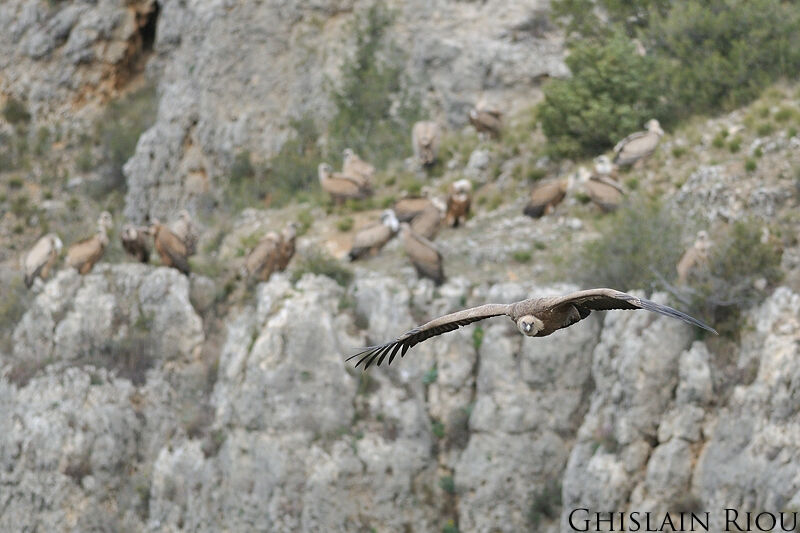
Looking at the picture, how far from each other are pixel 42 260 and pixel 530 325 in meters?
15.2

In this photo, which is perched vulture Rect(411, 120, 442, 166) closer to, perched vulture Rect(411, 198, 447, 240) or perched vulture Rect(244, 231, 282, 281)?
perched vulture Rect(411, 198, 447, 240)

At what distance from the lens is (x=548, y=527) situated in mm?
19062

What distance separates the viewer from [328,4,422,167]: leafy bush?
30.7 metres

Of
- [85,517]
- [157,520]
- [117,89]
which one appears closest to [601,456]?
[157,520]

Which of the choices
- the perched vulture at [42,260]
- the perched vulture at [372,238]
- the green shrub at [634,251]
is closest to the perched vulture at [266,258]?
the perched vulture at [372,238]

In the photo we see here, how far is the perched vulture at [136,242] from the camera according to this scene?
2427 cm

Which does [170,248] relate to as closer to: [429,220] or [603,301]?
[429,220]

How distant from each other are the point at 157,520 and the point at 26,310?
18.5 ft

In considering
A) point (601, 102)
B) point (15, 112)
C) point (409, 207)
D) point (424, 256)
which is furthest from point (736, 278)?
point (15, 112)

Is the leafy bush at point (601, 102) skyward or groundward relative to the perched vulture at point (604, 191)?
groundward

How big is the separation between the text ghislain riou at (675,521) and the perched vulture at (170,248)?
9.88m

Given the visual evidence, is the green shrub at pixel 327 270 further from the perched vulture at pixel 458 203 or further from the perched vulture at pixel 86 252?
the perched vulture at pixel 86 252

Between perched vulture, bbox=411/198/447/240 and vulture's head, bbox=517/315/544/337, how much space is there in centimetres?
1020

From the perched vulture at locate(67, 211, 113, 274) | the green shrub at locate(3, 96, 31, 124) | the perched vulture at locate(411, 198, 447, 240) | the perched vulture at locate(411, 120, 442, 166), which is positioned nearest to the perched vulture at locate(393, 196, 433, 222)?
the perched vulture at locate(411, 198, 447, 240)
